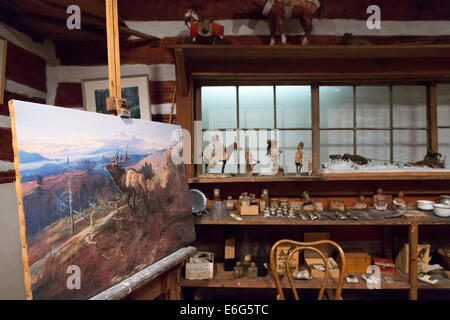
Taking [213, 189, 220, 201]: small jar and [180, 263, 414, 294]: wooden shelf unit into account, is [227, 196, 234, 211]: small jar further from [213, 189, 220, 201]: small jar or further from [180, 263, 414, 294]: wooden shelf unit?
[180, 263, 414, 294]: wooden shelf unit

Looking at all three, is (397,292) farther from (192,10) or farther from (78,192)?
(192,10)

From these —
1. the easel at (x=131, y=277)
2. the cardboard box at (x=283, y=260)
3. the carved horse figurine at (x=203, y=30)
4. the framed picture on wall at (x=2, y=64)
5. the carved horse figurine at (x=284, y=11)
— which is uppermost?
the carved horse figurine at (x=284, y=11)

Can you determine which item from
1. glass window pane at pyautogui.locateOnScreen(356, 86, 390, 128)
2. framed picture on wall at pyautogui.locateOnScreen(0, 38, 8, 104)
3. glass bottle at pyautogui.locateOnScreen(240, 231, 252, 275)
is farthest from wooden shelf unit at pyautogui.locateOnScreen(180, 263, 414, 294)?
framed picture on wall at pyautogui.locateOnScreen(0, 38, 8, 104)

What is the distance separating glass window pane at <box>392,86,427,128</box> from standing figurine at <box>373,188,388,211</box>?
759mm

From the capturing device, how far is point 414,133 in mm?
2471

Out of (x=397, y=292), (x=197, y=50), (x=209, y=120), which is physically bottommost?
(x=397, y=292)

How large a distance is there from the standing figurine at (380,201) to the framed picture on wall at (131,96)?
Answer: 2267mm

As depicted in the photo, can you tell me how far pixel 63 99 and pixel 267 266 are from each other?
2540 millimetres

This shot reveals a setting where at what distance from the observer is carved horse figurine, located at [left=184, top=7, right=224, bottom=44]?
2057 mm

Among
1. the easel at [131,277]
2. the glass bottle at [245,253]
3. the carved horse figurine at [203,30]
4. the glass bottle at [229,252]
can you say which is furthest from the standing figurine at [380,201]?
the carved horse figurine at [203,30]

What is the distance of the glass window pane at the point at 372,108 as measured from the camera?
2482 mm

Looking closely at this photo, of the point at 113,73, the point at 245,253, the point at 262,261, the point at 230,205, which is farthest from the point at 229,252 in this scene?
the point at 113,73

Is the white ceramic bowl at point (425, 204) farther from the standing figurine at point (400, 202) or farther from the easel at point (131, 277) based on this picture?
the easel at point (131, 277)

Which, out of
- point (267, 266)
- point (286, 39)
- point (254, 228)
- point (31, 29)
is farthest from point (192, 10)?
point (267, 266)
